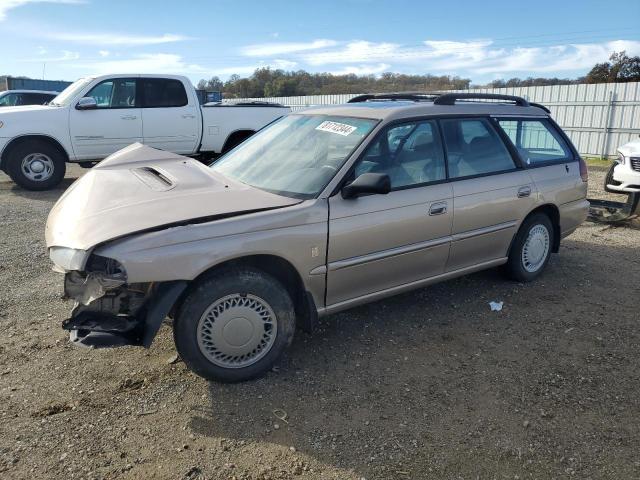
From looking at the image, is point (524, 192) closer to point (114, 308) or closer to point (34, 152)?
point (114, 308)

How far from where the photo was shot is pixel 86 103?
9.08 metres

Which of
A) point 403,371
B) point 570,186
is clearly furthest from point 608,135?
point 403,371

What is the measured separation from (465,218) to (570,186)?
1.58 metres

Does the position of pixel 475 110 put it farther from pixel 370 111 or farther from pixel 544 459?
pixel 544 459

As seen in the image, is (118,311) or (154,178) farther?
(154,178)

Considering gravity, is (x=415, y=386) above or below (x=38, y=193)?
below

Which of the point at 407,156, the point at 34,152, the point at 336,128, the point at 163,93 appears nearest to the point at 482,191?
the point at 407,156

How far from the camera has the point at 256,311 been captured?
321 cm

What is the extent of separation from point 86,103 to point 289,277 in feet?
24.0

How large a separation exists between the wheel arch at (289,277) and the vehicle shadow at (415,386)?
346mm

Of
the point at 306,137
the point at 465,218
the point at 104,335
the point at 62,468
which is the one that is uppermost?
the point at 306,137

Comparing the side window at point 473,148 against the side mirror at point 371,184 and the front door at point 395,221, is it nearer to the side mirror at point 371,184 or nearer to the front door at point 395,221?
the front door at point 395,221

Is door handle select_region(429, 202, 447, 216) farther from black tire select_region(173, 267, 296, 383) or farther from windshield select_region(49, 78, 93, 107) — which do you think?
windshield select_region(49, 78, 93, 107)

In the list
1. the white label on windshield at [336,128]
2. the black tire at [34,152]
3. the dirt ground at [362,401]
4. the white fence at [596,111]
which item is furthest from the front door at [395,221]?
the white fence at [596,111]
